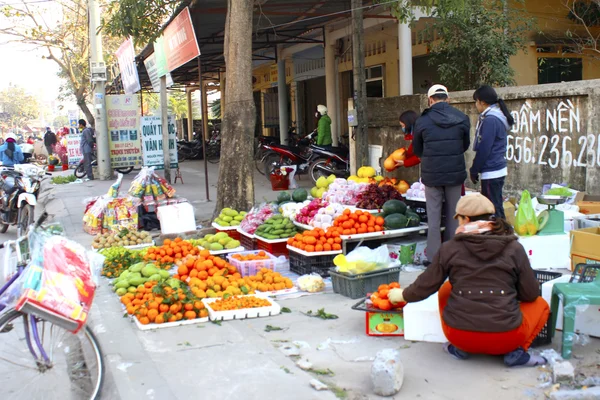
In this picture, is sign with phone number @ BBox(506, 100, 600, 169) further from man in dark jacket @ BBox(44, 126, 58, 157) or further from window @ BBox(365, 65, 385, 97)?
man in dark jacket @ BBox(44, 126, 58, 157)

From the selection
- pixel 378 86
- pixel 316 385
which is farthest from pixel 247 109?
pixel 378 86

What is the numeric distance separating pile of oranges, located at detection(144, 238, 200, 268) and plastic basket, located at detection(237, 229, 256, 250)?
0.79 metres

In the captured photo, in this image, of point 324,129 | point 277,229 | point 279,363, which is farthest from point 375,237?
point 324,129

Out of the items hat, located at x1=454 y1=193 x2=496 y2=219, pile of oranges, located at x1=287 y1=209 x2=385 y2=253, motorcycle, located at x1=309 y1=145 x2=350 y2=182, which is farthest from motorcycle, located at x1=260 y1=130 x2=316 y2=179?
hat, located at x1=454 y1=193 x2=496 y2=219

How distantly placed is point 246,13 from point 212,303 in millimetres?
5099

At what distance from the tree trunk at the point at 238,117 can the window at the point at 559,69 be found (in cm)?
886

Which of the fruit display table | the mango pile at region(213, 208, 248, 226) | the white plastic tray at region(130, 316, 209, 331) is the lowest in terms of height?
the white plastic tray at region(130, 316, 209, 331)

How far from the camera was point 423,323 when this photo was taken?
16.1 ft

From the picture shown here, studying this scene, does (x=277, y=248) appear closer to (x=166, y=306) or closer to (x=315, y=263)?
(x=315, y=263)

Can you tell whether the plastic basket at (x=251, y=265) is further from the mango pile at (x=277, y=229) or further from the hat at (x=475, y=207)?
the hat at (x=475, y=207)

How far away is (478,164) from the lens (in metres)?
6.90

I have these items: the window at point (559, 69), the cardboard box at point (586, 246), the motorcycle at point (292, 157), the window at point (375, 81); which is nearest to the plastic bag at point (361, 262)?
the cardboard box at point (586, 246)

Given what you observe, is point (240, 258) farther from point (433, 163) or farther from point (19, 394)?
point (19, 394)

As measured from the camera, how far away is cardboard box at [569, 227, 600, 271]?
556cm
